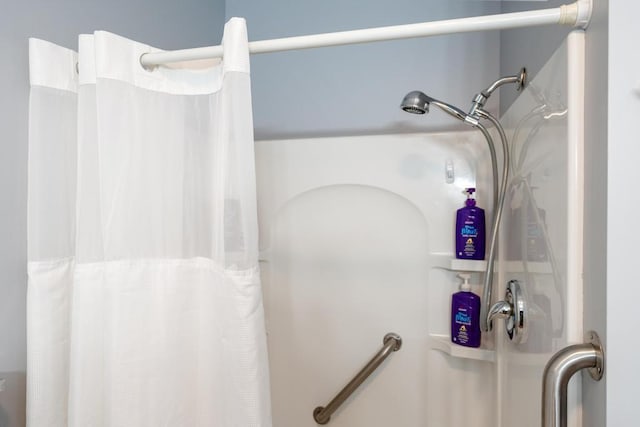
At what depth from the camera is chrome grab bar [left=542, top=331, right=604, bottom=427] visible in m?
0.58

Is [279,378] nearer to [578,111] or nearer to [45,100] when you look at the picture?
[45,100]

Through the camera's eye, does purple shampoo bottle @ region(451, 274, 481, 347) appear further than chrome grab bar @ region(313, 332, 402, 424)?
No

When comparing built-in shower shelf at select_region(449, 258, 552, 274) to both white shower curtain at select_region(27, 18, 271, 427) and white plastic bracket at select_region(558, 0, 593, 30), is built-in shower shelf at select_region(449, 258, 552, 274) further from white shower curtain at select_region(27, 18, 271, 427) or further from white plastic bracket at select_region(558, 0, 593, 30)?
white shower curtain at select_region(27, 18, 271, 427)

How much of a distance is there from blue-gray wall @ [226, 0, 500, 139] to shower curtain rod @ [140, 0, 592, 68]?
668 mm

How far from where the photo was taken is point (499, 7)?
4.56 ft

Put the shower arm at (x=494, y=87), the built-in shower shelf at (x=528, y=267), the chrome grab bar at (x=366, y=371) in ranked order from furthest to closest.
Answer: the chrome grab bar at (x=366, y=371) → the shower arm at (x=494, y=87) → the built-in shower shelf at (x=528, y=267)

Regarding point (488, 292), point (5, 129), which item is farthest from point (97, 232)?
point (488, 292)

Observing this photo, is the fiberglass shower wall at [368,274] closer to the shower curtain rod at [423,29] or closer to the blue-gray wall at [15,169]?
the shower curtain rod at [423,29]

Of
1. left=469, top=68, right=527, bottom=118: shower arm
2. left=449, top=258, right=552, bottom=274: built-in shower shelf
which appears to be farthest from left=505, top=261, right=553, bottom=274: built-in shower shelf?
left=469, top=68, right=527, bottom=118: shower arm

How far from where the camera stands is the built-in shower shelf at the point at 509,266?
815mm

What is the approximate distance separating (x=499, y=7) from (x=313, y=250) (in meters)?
1.14

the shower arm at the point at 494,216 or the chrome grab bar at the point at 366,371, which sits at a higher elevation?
the shower arm at the point at 494,216

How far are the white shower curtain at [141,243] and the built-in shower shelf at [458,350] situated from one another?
2.38 feet

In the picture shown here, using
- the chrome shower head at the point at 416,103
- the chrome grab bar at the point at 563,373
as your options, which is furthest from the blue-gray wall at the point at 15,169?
the chrome grab bar at the point at 563,373
